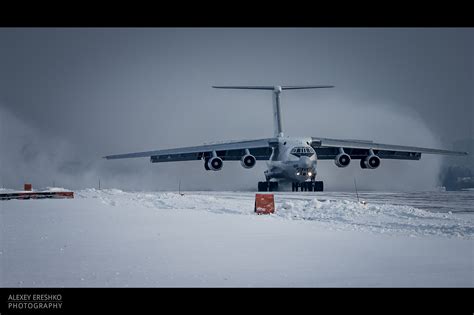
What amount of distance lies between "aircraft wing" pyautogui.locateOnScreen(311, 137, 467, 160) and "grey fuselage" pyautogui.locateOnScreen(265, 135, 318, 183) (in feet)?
7.02

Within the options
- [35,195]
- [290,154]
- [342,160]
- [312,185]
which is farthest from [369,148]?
[35,195]

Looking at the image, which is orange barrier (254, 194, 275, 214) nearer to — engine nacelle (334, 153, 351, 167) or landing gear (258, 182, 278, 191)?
landing gear (258, 182, 278, 191)

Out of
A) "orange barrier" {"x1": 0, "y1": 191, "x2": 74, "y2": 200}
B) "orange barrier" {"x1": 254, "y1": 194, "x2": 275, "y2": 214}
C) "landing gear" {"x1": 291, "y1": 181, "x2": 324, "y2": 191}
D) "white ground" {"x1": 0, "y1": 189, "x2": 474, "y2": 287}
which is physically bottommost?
"white ground" {"x1": 0, "y1": 189, "x2": 474, "y2": 287}

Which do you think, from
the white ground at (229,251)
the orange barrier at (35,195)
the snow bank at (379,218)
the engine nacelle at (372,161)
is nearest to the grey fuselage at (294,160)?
the engine nacelle at (372,161)

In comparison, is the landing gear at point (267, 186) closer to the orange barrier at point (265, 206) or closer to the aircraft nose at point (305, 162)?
the aircraft nose at point (305, 162)

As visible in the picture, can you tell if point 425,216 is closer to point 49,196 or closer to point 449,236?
point 449,236

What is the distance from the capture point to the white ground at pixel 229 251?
6.44 m

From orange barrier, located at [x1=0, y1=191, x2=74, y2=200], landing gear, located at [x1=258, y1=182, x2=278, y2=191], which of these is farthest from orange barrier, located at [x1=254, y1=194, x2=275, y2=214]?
landing gear, located at [x1=258, y1=182, x2=278, y2=191]

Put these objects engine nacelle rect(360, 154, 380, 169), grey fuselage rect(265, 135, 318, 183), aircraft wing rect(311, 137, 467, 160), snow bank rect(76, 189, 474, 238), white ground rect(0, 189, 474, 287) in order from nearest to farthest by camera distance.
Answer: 1. white ground rect(0, 189, 474, 287)
2. snow bank rect(76, 189, 474, 238)
3. grey fuselage rect(265, 135, 318, 183)
4. aircraft wing rect(311, 137, 467, 160)
5. engine nacelle rect(360, 154, 380, 169)

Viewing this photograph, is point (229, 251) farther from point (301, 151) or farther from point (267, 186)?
point (267, 186)

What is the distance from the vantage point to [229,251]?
8516 millimetres

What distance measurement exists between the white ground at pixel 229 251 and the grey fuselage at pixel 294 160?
58.3ft

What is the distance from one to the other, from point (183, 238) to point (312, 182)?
25.1 meters

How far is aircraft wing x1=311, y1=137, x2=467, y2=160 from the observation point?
3600 centimetres
